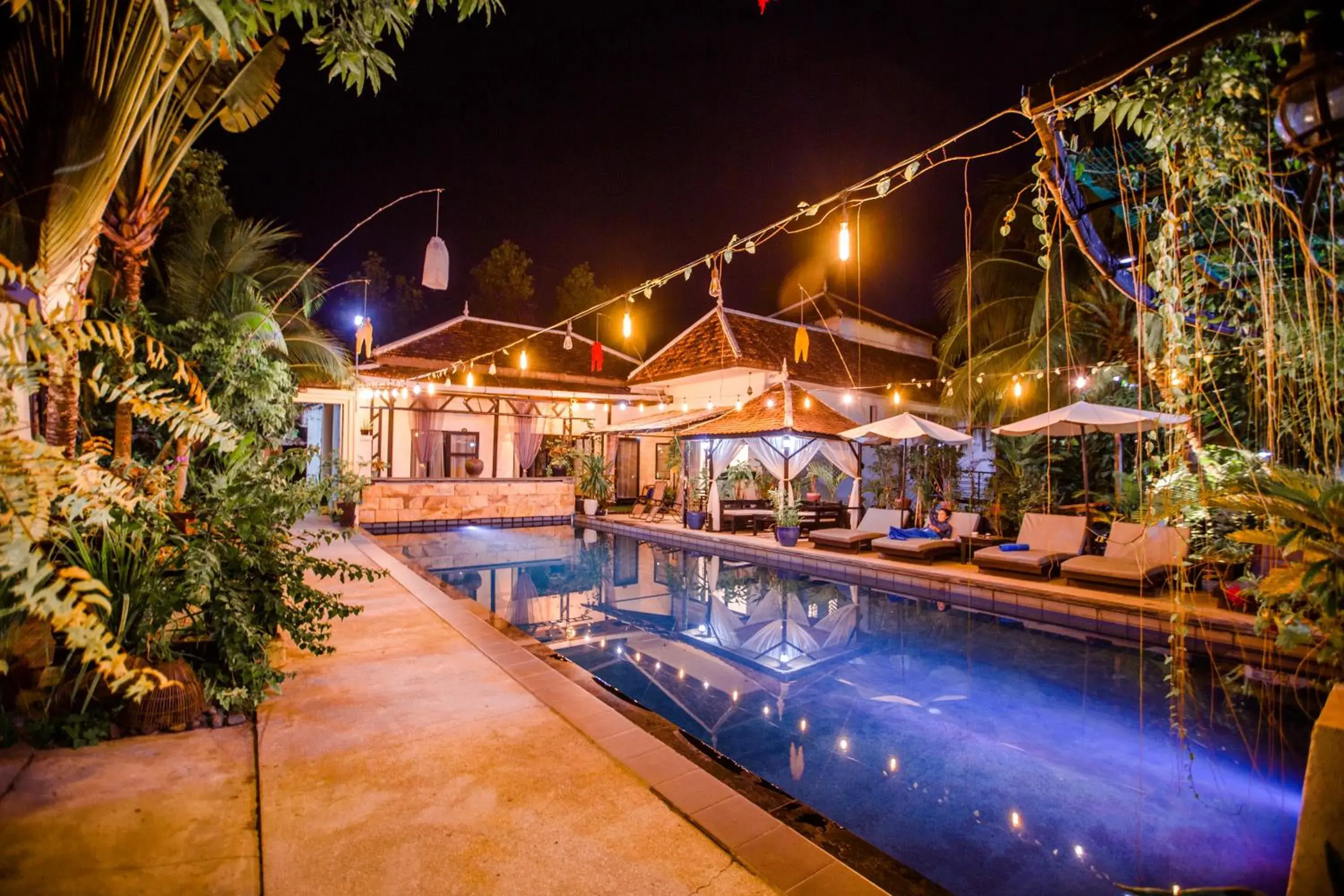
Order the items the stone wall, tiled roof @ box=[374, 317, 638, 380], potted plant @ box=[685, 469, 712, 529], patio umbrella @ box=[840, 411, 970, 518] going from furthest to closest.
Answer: tiled roof @ box=[374, 317, 638, 380] → the stone wall → potted plant @ box=[685, 469, 712, 529] → patio umbrella @ box=[840, 411, 970, 518]

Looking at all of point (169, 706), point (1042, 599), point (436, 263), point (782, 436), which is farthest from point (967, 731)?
point (782, 436)

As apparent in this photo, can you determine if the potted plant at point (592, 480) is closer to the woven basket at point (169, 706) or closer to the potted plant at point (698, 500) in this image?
the potted plant at point (698, 500)

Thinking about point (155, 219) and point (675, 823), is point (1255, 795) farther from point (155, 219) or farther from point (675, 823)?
point (155, 219)

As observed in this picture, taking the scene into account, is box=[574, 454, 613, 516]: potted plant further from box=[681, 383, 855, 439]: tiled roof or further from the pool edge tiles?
the pool edge tiles

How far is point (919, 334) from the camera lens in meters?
23.8

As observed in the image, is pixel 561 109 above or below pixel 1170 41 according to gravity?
above

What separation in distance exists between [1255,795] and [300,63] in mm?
11822

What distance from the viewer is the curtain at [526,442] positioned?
62.1 feet

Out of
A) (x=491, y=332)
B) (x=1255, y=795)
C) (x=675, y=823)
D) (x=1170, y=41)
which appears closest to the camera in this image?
(x=1170, y=41)

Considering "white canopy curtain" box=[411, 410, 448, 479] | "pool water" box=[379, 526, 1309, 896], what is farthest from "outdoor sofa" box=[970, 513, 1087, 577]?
"white canopy curtain" box=[411, 410, 448, 479]

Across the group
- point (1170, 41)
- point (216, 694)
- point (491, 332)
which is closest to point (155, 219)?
point (216, 694)

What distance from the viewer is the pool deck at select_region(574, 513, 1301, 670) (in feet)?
19.5

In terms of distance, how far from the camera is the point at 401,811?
268cm

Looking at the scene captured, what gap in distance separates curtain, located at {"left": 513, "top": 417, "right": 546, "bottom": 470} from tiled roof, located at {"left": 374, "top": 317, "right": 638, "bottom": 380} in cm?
150
